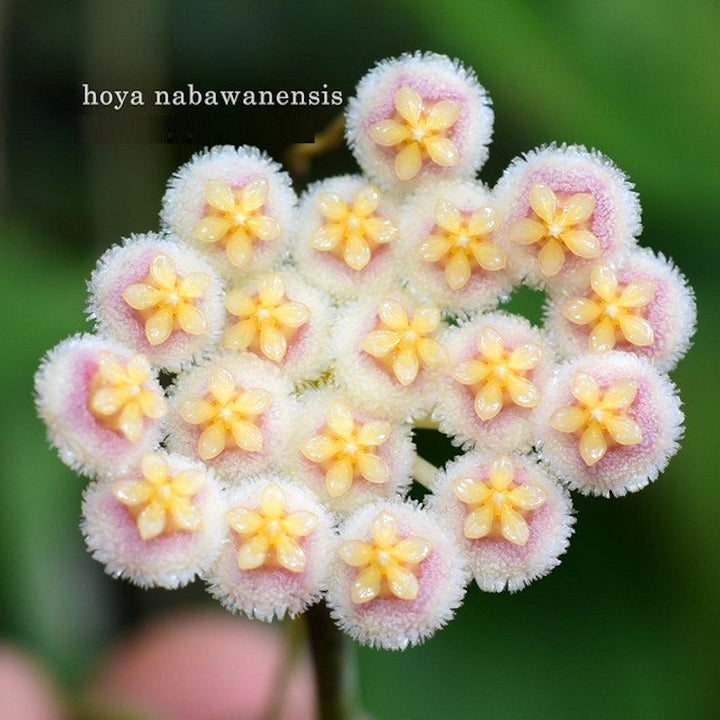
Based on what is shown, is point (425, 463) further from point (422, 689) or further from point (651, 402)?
point (422, 689)

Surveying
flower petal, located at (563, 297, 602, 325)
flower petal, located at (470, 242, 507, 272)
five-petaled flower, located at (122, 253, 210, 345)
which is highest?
flower petal, located at (470, 242, 507, 272)

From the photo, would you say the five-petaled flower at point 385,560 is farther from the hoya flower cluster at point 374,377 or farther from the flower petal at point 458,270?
the flower petal at point 458,270

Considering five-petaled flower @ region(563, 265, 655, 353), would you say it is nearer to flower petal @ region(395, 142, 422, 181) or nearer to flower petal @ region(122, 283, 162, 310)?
flower petal @ region(395, 142, 422, 181)

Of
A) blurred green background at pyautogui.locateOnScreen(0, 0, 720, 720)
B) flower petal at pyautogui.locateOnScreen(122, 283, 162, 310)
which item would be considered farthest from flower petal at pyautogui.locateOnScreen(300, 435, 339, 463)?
blurred green background at pyautogui.locateOnScreen(0, 0, 720, 720)

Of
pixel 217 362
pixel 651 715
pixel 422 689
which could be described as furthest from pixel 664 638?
pixel 217 362

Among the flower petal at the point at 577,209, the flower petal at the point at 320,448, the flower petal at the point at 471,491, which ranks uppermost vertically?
the flower petal at the point at 577,209

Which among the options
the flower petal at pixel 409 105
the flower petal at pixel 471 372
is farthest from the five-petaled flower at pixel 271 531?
the flower petal at pixel 409 105
